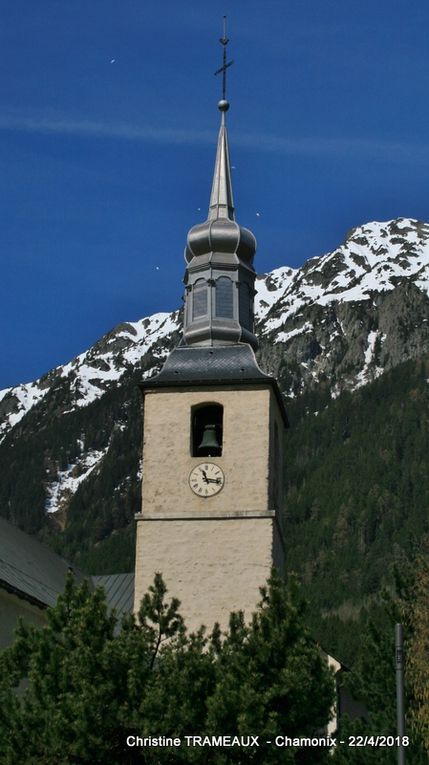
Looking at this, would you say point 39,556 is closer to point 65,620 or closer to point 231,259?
point 231,259

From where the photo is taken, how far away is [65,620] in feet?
112

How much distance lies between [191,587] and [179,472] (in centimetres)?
357

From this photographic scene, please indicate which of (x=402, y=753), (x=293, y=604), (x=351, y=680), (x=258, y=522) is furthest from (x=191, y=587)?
(x=402, y=753)

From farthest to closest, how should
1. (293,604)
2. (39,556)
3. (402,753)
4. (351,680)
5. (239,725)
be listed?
(39,556) → (351,680) → (293,604) → (239,725) → (402,753)

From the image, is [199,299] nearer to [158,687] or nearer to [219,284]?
[219,284]

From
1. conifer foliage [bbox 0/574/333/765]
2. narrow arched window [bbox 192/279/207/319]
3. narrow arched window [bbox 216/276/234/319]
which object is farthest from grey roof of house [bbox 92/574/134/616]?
conifer foliage [bbox 0/574/333/765]

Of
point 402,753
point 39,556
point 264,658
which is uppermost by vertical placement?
point 39,556

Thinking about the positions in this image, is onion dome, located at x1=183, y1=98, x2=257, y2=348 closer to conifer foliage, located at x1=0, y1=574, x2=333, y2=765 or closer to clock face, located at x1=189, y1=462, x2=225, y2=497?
clock face, located at x1=189, y1=462, x2=225, y2=497

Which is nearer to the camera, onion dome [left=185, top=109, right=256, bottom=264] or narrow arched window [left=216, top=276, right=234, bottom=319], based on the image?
narrow arched window [left=216, top=276, right=234, bottom=319]

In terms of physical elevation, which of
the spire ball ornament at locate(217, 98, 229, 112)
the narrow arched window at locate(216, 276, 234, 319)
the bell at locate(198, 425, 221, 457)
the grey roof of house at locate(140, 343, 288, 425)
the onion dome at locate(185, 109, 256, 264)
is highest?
the spire ball ornament at locate(217, 98, 229, 112)

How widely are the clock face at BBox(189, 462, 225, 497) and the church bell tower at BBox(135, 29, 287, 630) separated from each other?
0.10 ft

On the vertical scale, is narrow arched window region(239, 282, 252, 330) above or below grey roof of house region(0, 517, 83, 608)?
above

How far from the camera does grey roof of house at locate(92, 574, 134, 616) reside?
5674 cm

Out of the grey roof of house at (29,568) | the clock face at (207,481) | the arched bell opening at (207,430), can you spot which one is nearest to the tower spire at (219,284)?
the arched bell opening at (207,430)
